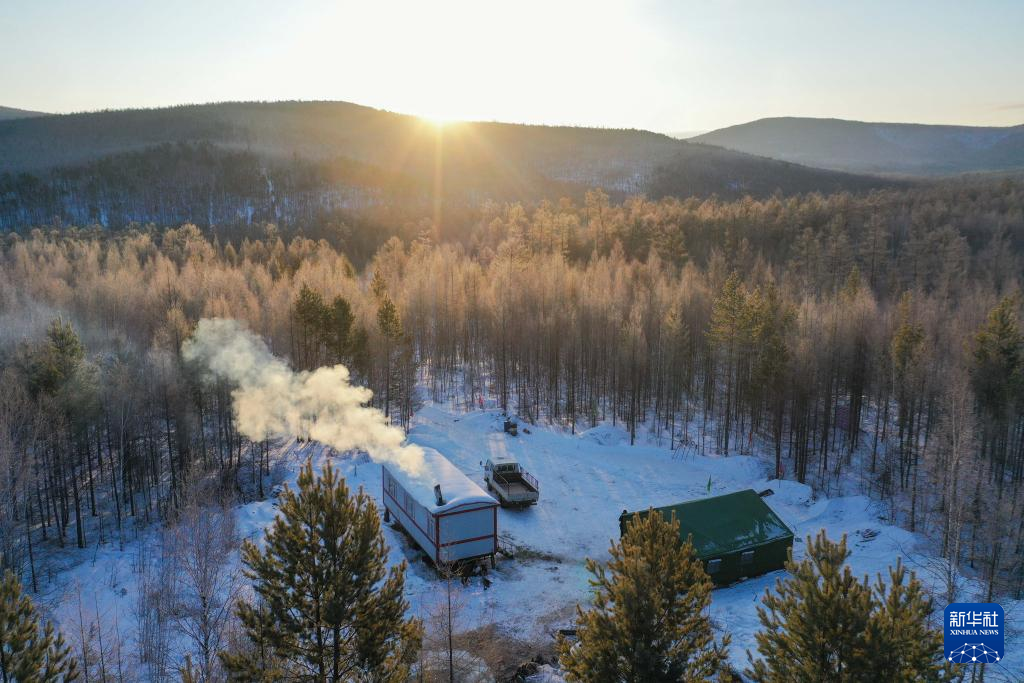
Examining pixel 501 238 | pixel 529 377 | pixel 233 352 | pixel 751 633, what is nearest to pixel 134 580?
pixel 233 352

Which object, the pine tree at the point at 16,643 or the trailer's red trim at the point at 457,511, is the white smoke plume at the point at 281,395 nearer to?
the trailer's red trim at the point at 457,511

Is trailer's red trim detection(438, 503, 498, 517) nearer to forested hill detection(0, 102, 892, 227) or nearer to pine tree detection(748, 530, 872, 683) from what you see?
pine tree detection(748, 530, 872, 683)

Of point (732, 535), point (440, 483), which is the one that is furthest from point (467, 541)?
point (732, 535)

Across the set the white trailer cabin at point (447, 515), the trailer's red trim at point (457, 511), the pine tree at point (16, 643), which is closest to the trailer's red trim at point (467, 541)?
the white trailer cabin at point (447, 515)

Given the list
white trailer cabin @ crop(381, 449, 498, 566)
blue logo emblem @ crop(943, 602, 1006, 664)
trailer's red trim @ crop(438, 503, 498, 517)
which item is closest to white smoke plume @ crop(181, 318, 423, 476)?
white trailer cabin @ crop(381, 449, 498, 566)

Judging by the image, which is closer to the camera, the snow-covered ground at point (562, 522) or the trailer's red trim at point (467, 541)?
the snow-covered ground at point (562, 522)

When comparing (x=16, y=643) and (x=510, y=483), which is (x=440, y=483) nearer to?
(x=510, y=483)
